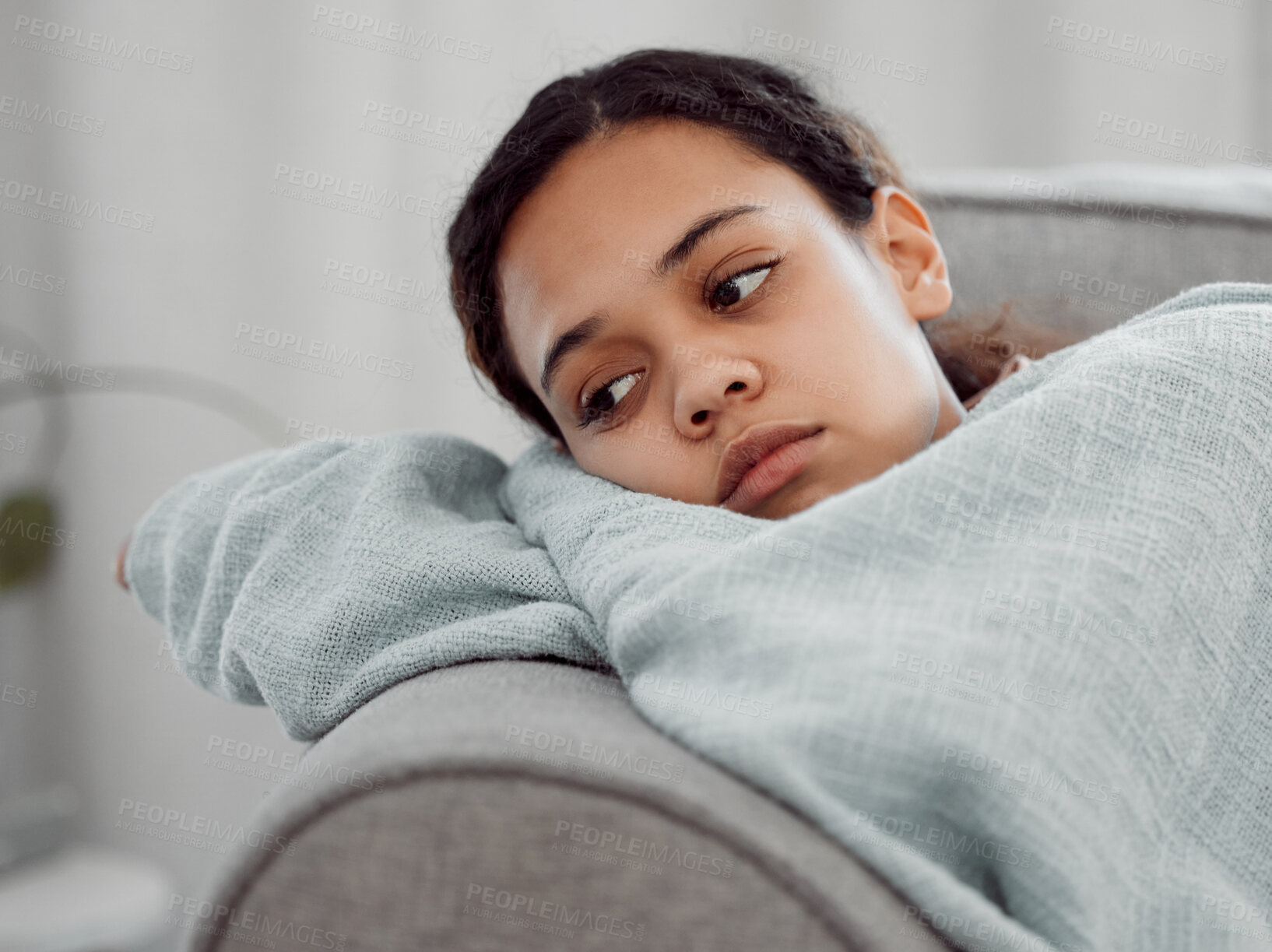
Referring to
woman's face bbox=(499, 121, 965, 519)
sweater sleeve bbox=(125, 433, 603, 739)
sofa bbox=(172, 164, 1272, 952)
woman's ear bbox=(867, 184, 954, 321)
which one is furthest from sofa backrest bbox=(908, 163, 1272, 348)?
sofa bbox=(172, 164, 1272, 952)

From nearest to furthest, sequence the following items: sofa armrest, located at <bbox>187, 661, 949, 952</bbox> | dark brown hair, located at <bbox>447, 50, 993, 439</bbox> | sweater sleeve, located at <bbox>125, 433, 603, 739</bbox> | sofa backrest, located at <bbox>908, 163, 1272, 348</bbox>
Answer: sofa armrest, located at <bbox>187, 661, 949, 952</bbox>, sweater sleeve, located at <bbox>125, 433, 603, 739</bbox>, dark brown hair, located at <bbox>447, 50, 993, 439</bbox>, sofa backrest, located at <bbox>908, 163, 1272, 348</bbox>

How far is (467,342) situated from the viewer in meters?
0.97

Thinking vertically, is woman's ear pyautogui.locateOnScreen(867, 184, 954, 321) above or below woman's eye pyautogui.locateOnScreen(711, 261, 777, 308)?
below

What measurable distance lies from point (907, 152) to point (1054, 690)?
5.44 ft

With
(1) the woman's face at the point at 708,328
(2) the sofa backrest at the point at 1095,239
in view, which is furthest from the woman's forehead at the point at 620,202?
(2) the sofa backrest at the point at 1095,239

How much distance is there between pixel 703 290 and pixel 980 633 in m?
0.37

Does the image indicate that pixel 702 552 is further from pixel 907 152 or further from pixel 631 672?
pixel 907 152

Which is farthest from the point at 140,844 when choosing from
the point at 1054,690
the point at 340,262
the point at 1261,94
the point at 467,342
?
the point at 1261,94

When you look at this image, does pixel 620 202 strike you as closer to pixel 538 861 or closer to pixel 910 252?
pixel 910 252

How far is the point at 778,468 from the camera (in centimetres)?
71

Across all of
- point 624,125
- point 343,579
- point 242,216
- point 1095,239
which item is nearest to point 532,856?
point 343,579

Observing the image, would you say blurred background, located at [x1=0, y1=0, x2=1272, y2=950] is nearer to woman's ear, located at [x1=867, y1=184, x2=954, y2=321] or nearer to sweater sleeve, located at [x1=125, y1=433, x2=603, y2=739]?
woman's ear, located at [x1=867, y1=184, x2=954, y2=321]

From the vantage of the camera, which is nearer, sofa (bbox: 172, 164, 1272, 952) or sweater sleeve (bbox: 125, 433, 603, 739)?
sofa (bbox: 172, 164, 1272, 952)

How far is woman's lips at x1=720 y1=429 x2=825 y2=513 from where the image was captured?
2.33ft
